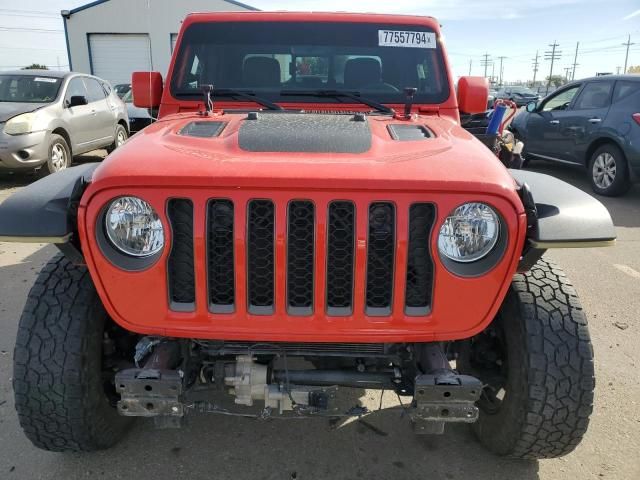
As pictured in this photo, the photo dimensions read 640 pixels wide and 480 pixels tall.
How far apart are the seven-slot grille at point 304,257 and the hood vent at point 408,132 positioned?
631 millimetres

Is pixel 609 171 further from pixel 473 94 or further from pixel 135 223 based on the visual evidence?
pixel 135 223

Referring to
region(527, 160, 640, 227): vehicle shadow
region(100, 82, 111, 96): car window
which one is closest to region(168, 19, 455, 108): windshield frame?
region(527, 160, 640, 227): vehicle shadow

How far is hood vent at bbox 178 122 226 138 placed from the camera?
250 cm

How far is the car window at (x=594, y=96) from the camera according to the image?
26.6ft

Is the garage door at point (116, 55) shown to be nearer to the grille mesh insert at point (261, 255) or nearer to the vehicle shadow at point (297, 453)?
the vehicle shadow at point (297, 453)

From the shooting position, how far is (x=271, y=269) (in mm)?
2010

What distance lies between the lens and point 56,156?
846 cm

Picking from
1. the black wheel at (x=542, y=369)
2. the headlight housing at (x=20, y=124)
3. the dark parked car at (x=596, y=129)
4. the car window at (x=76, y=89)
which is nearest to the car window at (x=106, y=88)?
the car window at (x=76, y=89)

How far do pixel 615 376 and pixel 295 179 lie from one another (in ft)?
8.44

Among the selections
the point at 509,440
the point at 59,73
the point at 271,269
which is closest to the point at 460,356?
the point at 509,440

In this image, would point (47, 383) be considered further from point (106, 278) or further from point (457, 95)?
point (457, 95)

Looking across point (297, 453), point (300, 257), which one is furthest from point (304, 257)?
point (297, 453)

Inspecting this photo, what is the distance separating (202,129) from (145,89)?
1.21 meters

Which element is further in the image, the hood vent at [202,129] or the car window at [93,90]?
the car window at [93,90]
